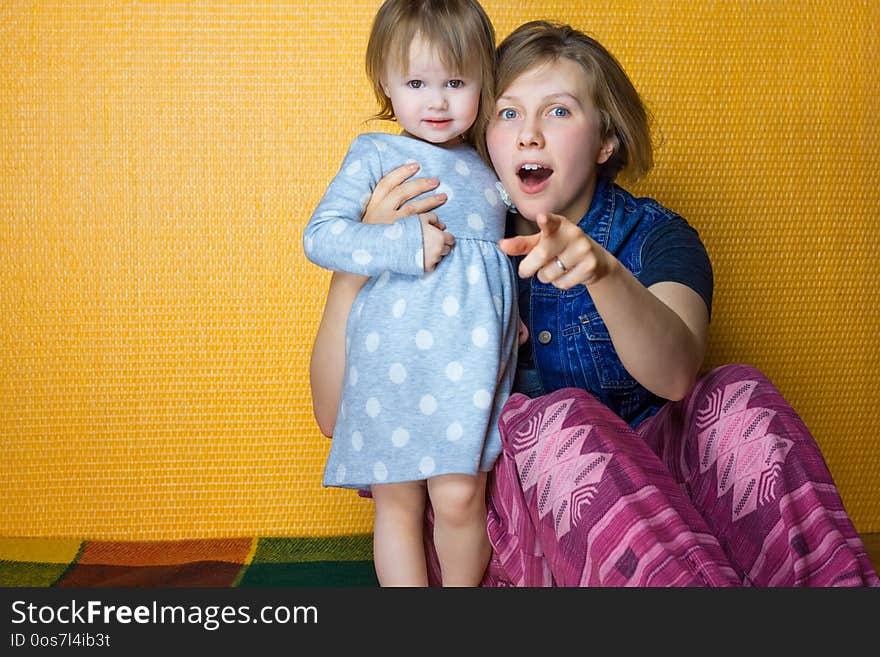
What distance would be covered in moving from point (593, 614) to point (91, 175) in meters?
1.12

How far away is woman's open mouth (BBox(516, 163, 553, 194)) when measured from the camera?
112 cm

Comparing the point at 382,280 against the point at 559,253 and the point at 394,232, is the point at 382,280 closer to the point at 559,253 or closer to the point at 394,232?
the point at 394,232

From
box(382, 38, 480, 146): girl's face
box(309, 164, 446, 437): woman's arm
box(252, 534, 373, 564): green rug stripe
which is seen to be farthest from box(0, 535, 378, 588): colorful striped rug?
box(382, 38, 480, 146): girl's face

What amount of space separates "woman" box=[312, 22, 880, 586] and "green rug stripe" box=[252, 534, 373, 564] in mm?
405

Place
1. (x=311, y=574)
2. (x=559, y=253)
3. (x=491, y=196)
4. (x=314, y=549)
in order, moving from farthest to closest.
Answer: (x=314, y=549) → (x=311, y=574) → (x=491, y=196) → (x=559, y=253)

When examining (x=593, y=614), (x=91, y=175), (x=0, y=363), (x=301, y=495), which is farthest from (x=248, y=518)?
(x=593, y=614)

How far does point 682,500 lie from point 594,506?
0.31 ft

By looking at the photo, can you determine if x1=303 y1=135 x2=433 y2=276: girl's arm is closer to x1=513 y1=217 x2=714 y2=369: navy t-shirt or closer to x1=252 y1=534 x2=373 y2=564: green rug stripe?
x1=513 y1=217 x2=714 y2=369: navy t-shirt

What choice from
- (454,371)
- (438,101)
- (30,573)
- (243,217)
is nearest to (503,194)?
(438,101)

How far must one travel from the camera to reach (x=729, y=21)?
5.31 feet

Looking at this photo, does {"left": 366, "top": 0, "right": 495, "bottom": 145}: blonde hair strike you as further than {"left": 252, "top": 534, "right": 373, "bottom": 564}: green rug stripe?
No

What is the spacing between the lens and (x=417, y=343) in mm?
1032

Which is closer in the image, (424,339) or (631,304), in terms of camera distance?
(631,304)

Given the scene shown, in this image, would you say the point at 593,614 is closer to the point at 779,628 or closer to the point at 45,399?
the point at 779,628
